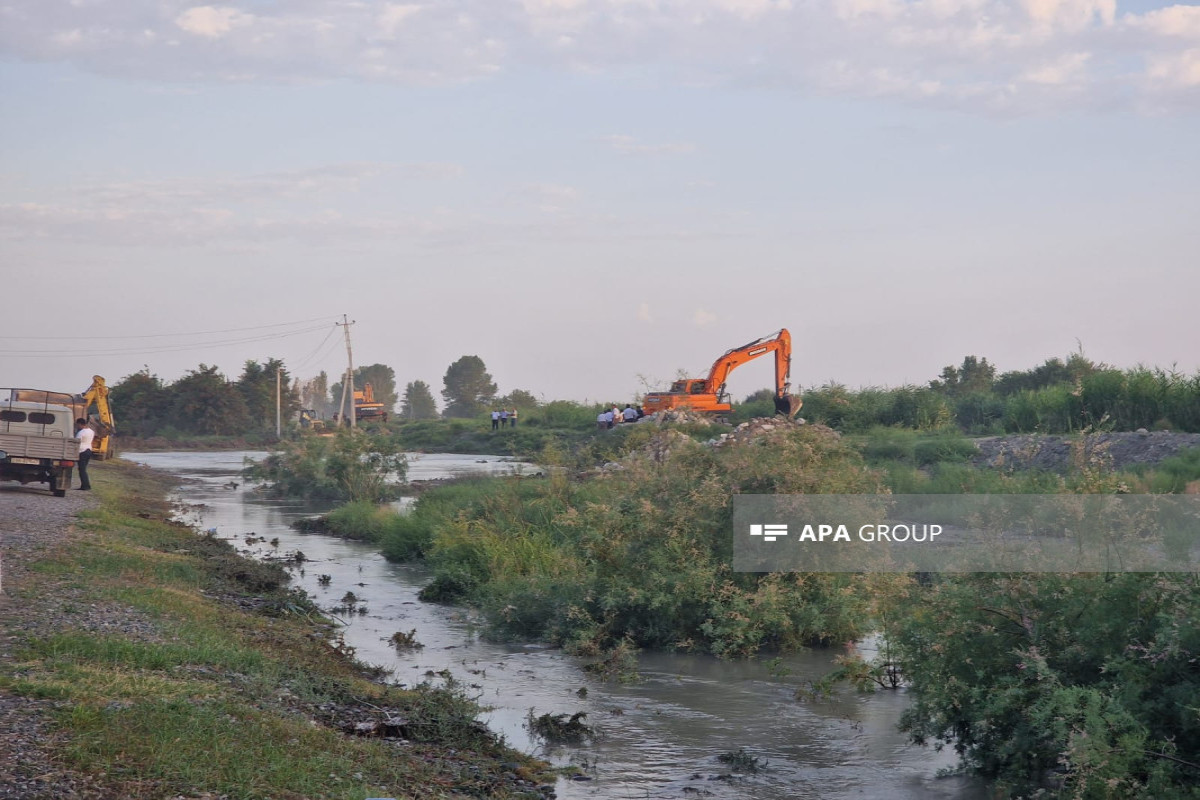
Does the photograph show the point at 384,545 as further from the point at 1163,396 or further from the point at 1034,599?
the point at 1163,396

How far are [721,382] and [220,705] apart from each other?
4257cm

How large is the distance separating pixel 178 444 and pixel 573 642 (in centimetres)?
6834

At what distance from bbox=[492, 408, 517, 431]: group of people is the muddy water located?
55759 millimetres

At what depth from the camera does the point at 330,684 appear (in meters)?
9.42

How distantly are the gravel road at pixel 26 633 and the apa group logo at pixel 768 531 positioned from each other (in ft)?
22.7

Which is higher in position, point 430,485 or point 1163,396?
point 1163,396

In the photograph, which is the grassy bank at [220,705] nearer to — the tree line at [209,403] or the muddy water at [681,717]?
the muddy water at [681,717]

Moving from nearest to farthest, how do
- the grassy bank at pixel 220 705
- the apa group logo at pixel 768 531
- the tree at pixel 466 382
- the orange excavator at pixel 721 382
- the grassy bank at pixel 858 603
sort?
the grassy bank at pixel 858 603 → the grassy bank at pixel 220 705 → the apa group logo at pixel 768 531 → the orange excavator at pixel 721 382 → the tree at pixel 466 382

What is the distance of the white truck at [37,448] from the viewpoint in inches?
955

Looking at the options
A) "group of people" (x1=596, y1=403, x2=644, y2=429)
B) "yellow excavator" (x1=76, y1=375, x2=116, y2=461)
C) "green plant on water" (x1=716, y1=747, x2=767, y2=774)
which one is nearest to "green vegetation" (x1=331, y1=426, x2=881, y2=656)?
"green plant on water" (x1=716, y1=747, x2=767, y2=774)

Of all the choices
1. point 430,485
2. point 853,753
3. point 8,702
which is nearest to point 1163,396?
point 430,485

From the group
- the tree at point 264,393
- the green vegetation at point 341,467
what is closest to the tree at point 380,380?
the tree at point 264,393

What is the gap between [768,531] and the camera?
12.8 m

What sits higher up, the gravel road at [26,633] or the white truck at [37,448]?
the white truck at [37,448]
